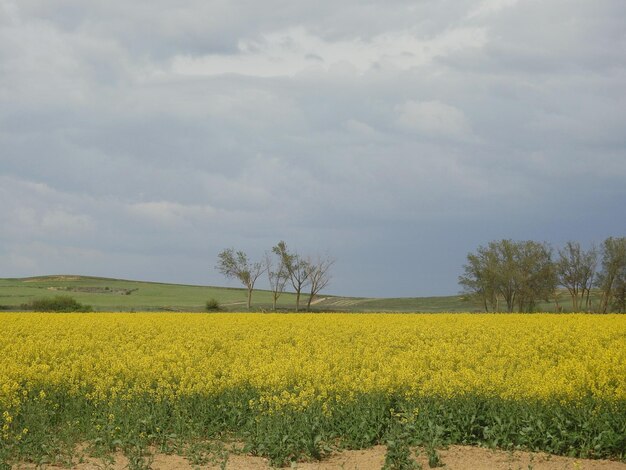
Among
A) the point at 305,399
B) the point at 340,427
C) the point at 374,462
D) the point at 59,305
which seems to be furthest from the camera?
the point at 59,305

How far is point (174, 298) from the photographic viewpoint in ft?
305

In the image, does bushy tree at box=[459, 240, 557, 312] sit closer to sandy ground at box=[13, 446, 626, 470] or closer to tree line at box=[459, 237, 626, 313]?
tree line at box=[459, 237, 626, 313]

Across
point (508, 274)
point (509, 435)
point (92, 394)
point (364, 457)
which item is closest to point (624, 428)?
point (509, 435)

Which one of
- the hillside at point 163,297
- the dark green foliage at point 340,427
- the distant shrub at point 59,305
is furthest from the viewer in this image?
the hillside at point 163,297

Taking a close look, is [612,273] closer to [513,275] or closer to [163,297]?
[513,275]

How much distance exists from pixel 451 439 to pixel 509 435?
3.46 feet

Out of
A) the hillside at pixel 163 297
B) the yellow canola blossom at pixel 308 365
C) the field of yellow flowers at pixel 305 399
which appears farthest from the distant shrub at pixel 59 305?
the field of yellow flowers at pixel 305 399

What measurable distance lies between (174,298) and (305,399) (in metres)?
80.9

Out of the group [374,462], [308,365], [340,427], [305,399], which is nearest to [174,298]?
[308,365]

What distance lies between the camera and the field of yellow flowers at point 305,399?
12180 millimetres

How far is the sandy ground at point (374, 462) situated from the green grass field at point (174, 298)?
2491 inches

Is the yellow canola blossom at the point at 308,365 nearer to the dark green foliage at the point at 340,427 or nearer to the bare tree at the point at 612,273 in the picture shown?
the dark green foliage at the point at 340,427

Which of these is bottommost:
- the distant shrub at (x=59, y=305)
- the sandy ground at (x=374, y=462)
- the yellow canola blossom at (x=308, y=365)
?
the sandy ground at (x=374, y=462)

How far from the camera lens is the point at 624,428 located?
474 inches
